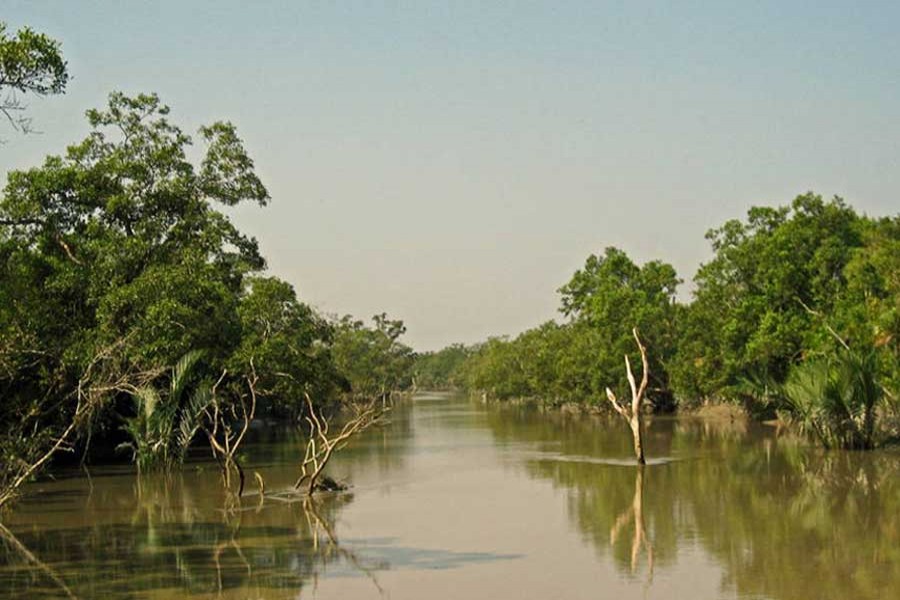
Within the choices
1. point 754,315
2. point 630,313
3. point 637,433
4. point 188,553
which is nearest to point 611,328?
point 630,313

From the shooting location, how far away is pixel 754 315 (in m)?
40.8

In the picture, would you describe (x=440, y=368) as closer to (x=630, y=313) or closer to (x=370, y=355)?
(x=370, y=355)

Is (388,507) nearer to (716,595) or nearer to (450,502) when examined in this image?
(450,502)

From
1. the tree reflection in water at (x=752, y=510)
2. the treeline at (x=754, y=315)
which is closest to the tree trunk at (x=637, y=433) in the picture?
the tree reflection in water at (x=752, y=510)

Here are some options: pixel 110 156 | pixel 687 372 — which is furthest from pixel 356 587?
pixel 687 372

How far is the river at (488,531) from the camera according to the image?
43.0ft

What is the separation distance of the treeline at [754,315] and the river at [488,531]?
16.4ft

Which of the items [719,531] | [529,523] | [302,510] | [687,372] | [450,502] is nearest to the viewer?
[719,531]

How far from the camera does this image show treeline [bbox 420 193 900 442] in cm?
3112

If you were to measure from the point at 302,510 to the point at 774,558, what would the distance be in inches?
347

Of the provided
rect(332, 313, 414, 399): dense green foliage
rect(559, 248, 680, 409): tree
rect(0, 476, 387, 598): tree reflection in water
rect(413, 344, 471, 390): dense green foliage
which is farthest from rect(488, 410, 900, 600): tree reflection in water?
rect(413, 344, 471, 390): dense green foliage

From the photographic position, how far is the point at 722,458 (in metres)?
28.2

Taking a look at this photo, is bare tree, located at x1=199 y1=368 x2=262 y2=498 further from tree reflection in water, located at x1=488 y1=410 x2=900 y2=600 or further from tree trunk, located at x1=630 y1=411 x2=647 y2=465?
tree trunk, located at x1=630 y1=411 x2=647 y2=465

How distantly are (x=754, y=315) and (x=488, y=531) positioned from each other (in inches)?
1034
